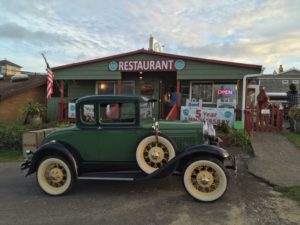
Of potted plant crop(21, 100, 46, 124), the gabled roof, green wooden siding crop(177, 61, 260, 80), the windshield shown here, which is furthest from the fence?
potted plant crop(21, 100, 46, 124)

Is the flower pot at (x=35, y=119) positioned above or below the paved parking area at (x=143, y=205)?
above

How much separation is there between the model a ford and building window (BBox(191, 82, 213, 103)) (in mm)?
8825

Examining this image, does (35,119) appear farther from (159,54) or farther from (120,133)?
(120,133)

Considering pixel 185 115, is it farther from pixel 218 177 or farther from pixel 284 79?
pixel 284 79

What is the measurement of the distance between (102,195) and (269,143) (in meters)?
6.11

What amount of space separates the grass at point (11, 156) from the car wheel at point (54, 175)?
414cm

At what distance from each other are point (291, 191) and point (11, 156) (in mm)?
8465

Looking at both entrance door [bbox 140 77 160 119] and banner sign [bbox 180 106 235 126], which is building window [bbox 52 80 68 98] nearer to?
entrance door [bbox 140 77 160 119]

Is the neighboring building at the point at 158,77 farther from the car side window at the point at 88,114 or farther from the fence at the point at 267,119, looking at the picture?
the car side window at the point at 88,114

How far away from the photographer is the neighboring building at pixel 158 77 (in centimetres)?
1375

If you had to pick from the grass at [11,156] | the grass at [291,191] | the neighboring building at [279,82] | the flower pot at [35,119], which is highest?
the neighboring building at [279,82]

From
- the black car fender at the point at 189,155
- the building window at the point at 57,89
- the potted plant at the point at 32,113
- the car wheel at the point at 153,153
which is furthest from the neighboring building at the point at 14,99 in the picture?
the black car fender at the point at 189,155

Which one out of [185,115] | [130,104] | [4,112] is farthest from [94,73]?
[130,104]

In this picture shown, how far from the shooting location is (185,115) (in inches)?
520
